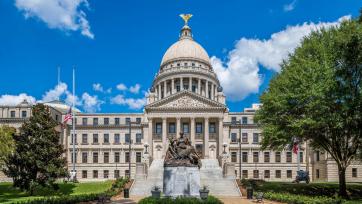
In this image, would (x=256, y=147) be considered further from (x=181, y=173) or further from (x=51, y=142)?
(x=181, y=173)

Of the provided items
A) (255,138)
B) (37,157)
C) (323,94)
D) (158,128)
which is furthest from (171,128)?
(323,94)

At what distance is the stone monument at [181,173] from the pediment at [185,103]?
43.9 metres

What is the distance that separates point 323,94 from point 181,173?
1594 cm

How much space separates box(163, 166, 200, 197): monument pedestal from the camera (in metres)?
28.8

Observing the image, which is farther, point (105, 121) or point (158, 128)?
point (105, 121)

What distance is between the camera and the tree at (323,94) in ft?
120

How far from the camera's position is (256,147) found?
87625mm

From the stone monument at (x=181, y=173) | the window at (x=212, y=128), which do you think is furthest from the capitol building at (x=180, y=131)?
the stone monument at (x=181, y=173)

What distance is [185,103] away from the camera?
74.1 meters

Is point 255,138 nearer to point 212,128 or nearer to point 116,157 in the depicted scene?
point 212,128

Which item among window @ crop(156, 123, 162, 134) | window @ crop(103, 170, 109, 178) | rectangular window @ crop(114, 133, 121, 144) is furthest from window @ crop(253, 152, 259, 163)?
window @ crop(103, 170, 109, 178)

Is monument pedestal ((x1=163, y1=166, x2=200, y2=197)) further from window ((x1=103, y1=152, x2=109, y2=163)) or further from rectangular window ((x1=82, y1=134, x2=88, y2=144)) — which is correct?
rectangular window ((x1=82, y1=134, x2=88, y2=144))

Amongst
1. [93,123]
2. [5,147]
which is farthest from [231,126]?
[5,147]

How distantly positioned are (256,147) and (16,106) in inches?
1965
